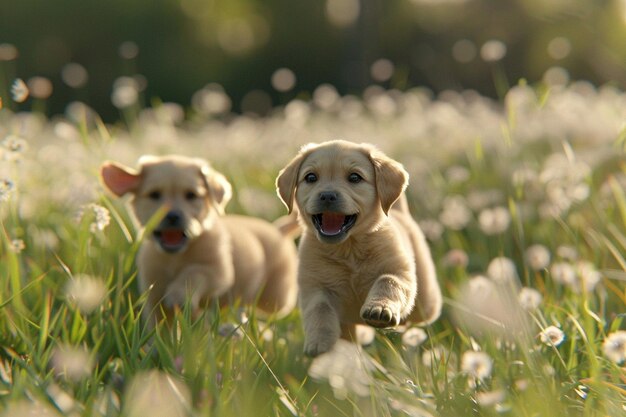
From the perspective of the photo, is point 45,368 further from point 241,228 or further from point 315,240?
point 241,228

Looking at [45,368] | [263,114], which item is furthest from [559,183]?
[263,114]

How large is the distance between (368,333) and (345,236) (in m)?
0.89

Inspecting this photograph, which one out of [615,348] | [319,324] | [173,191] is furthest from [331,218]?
[173,191]

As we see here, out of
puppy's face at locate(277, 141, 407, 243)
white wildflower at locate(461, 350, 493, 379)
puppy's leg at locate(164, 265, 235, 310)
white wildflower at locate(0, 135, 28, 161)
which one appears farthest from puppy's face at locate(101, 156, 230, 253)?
white wildflower at locate(461, 350, 493, 379)

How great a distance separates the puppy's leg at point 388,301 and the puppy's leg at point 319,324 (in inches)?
6.7

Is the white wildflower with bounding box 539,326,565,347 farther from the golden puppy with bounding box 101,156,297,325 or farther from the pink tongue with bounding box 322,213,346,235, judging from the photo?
A: the golden puppy with bounding box 101,156,297,325

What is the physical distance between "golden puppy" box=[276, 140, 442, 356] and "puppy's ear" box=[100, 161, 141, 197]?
4.37ft

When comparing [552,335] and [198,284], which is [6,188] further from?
[552,335]

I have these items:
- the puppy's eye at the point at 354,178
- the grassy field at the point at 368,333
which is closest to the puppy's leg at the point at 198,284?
the grassy field at the point at 368,333

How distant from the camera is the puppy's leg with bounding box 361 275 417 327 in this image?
293cm

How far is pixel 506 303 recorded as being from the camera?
3.54 metres

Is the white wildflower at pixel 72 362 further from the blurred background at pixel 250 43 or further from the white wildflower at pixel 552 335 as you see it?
the blurred background at pixel 250 43

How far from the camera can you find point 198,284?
179 inches

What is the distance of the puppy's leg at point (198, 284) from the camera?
→ 14.7 ft
